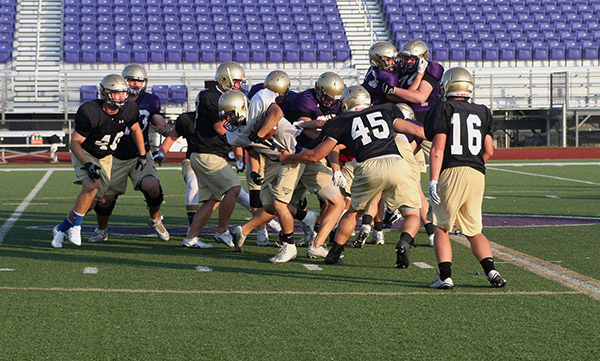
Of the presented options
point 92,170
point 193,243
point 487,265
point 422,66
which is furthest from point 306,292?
point 422,66

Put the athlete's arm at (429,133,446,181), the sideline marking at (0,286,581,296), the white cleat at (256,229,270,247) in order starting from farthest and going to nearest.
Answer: the white cleat at (256,229,270,247), the athlete's arm at (429,133,446,181), the sideline marking at (0,286,581,296)

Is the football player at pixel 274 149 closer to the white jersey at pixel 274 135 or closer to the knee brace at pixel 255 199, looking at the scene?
the white jersey at pixel 274 135

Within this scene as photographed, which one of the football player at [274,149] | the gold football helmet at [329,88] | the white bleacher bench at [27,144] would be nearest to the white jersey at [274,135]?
the football player at [274,149]

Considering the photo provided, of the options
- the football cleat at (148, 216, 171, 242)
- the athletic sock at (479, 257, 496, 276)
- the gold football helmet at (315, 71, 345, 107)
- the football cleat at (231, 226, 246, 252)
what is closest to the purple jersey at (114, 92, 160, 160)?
the football cleat at (148, 216, 171, 242)

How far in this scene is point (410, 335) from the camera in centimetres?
410

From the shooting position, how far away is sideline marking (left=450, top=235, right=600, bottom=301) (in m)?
5.17

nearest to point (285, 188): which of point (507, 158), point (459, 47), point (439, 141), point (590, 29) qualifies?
point (439, 141)

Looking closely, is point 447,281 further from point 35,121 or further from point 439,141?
point 35,121

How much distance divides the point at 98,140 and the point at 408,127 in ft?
9.40

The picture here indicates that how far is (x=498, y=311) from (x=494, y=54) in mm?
21655

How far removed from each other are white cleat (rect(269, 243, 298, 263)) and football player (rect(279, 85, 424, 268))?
52 centimetres

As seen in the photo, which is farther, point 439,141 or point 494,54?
point 494,54

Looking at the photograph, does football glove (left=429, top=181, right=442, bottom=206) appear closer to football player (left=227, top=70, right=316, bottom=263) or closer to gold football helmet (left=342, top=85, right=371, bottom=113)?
gold football helmet (left=342, top=85, right=371, bottom=113)

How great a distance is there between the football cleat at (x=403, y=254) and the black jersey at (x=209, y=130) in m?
2.04
